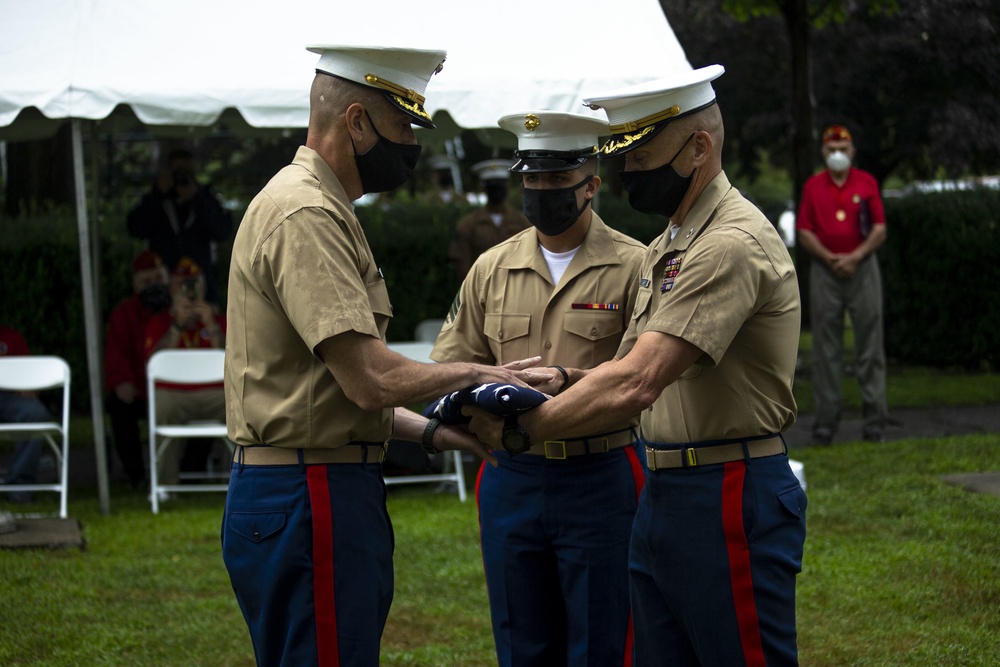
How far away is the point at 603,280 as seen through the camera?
4.21 meters

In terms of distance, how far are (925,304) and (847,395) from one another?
162cm

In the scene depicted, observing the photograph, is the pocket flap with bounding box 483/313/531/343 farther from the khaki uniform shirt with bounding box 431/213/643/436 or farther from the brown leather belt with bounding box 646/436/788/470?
the brown leather belt with bounding box 646/436/788/470

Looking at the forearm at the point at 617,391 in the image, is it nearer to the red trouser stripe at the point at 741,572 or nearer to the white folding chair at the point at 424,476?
the red trouser stripe at the point at 741,572

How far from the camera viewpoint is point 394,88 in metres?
3.23

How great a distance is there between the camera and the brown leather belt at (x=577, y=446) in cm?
393

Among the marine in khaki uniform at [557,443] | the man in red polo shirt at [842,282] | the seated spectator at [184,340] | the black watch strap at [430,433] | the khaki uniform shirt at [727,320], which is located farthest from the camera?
the man in red polo shirt at [842,282]

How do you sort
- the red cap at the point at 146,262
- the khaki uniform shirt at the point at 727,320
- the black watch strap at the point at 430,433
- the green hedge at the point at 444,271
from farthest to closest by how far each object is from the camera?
the green hedge at the point at 444,271 < the red cap at the point at 146,262 < the black watch strap at the point at 430,433 < the khaki uniform shirt at the point at 727,320

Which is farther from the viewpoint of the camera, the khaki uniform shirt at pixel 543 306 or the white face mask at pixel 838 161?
the white face mask at pixel 838 161

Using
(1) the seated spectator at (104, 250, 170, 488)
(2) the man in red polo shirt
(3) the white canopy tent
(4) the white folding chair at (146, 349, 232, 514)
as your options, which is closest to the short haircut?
(3) the white canopy tent

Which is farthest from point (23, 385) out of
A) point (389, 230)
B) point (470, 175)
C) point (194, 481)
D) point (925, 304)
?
point (470, 175)

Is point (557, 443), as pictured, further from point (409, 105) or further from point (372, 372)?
point (409, 105)

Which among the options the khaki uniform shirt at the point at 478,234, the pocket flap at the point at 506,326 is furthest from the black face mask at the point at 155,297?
the pocket flap at the point at 506,326

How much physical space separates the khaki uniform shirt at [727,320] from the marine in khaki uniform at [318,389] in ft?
2.10

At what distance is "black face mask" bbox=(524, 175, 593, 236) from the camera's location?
4258mm
